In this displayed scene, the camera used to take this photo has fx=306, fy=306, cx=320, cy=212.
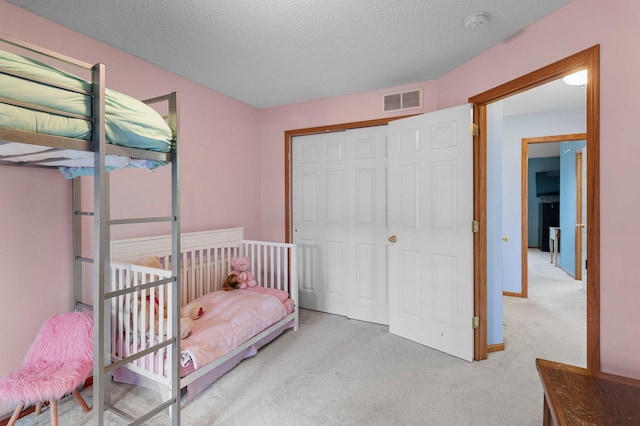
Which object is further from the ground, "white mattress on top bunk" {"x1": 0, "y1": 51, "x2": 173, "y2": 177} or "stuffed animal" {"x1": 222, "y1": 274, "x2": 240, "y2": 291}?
"white mattress on top bunk" {"x1": 0, "y1": 51, "x2": 173, "y2": 177}

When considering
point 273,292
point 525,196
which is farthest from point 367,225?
point 525,196

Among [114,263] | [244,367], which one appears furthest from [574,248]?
[114,263]

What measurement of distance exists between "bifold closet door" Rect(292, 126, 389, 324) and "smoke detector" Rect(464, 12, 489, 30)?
4.16ft

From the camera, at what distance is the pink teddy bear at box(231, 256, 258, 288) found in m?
3.03

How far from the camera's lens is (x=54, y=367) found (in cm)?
166

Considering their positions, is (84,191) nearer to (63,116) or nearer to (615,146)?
(63,116)

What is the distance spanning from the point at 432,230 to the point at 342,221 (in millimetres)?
1060

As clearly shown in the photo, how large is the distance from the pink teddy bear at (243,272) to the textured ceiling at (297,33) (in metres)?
1.73

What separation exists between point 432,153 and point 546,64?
0.93 meters

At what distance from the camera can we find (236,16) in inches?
72.4

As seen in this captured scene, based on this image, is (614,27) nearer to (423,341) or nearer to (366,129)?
(366,129)

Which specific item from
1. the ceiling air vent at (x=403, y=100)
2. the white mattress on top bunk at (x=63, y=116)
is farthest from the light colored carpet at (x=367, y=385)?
the ceiling air vent at (x=403, y=100)

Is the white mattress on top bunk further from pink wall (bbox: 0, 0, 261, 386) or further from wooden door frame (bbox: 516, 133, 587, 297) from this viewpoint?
wooden door frame (bbox: 516, 133, 587, 297)

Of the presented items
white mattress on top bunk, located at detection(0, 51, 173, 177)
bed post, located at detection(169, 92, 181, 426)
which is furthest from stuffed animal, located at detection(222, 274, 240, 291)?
white mattress on top bunk, located at detection(0, 51, 173, 177)
